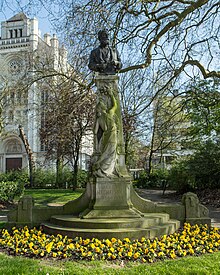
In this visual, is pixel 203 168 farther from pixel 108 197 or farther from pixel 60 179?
pixel 60 179

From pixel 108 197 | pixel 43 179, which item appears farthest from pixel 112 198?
pixel 43 179

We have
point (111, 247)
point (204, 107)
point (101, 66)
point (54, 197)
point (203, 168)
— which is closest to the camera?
point (111, 247)

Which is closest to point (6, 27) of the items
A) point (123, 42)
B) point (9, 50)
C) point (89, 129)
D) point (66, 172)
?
point (9, 50)

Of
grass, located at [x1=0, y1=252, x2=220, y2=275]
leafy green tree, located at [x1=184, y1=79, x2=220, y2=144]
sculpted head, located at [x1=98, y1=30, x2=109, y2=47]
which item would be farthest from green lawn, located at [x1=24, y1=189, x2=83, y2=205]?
grass, located at [x1=0, y1=252, x2=220, y2=275]

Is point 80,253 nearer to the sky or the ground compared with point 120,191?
nearer to the ground

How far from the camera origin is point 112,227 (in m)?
Answer: 7.02

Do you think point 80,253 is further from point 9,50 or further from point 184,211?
point 9,50

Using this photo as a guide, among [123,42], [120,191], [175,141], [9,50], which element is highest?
[9,50]

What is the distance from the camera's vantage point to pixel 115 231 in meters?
6.74

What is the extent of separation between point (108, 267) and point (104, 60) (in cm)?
540

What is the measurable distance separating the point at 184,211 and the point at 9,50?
48.4m

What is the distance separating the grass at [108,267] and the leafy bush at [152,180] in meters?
21.2

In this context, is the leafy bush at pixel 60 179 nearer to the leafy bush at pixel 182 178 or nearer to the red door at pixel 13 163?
the leafy bush at pixel 182 178

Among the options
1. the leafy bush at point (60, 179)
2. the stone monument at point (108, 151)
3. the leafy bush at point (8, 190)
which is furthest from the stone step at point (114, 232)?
the leafy bush at point (60, 179)
